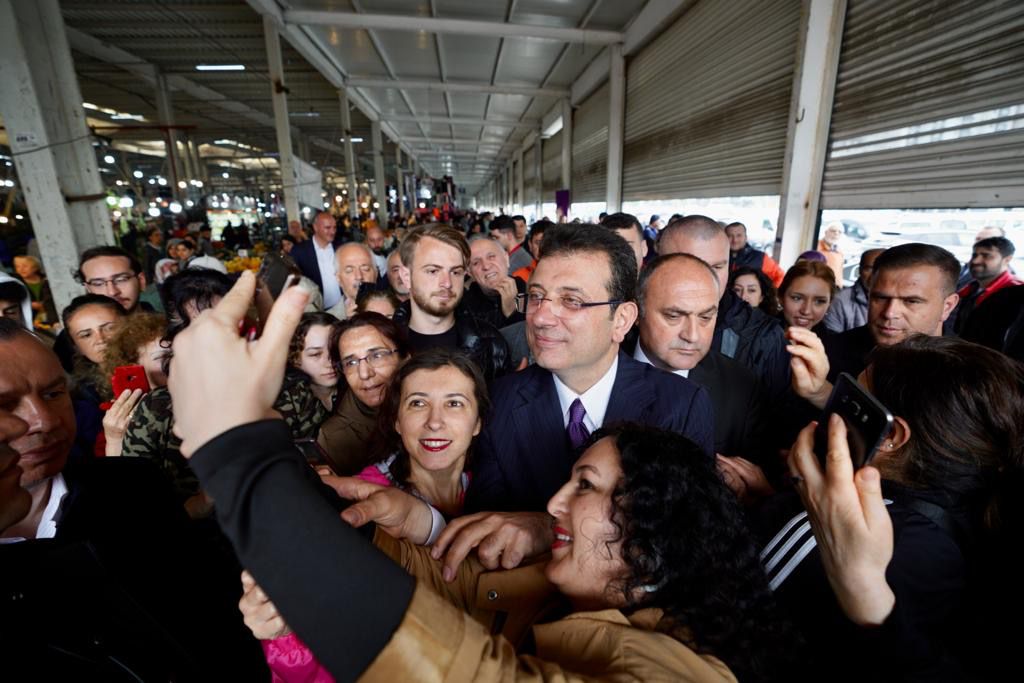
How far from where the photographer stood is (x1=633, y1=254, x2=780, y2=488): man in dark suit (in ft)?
6.90

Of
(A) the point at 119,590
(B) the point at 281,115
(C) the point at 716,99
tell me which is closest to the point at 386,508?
(A) the point at 119,590

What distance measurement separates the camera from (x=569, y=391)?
1.87m

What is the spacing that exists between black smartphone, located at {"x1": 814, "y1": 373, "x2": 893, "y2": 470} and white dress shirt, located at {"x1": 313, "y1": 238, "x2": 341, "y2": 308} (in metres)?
5.35

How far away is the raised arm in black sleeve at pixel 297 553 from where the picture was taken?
0.61 m

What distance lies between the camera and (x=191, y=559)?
152 centimetres

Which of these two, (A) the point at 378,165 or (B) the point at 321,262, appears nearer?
(B) the point at 321,262

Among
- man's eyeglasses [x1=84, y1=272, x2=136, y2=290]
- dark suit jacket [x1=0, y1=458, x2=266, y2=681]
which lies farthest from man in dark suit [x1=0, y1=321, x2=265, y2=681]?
man's eyeglasses [x1=84, y1=272, x2=136, y2=290]

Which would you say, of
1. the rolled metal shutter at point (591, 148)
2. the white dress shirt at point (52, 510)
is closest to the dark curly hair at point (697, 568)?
the white dress shirt at point (52, 510)

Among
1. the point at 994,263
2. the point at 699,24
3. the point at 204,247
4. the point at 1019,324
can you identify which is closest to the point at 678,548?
the point at 1019,324

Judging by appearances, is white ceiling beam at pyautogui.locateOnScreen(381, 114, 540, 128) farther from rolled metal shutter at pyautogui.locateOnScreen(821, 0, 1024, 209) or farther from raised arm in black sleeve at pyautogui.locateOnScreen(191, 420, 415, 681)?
raised arm in black sleeve at pyautogui.locateOnScreen(191, 420, 415, 681)

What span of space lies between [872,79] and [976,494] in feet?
16.4

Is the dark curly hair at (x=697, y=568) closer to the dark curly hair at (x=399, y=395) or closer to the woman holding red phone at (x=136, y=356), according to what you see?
the dark curly hair at (x=399, y=395)

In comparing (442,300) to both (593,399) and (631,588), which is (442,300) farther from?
(631,588)

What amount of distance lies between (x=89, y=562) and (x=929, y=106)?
6.01 m
